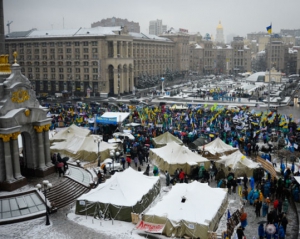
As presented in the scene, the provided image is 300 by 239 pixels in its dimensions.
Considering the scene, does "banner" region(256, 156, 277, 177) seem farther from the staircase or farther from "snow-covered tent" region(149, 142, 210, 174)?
the staircase

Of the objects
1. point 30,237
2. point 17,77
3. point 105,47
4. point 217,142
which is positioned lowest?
point 30,237

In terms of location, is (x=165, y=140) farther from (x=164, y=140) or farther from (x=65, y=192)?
(x=65, y=192)

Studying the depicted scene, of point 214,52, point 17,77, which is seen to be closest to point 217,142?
point 17,77

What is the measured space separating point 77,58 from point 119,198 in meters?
63.5

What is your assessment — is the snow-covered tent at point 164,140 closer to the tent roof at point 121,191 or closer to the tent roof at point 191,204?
the tent roof at point 121,191

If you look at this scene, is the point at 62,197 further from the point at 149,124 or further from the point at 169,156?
the point at 149,124

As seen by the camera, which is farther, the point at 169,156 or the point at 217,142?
the point at 217,142

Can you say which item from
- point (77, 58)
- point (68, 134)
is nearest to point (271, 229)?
point (68, 134)

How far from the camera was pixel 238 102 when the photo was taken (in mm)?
65812

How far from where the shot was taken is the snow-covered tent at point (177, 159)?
26.3 meters

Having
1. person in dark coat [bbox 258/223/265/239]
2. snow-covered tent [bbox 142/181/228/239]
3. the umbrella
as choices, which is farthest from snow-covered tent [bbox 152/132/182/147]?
the umbrella

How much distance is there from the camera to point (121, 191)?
65.9 feet

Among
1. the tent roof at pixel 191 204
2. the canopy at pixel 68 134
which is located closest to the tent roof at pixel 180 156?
the tent roof at pixel 191 204

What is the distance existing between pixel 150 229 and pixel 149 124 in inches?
915
